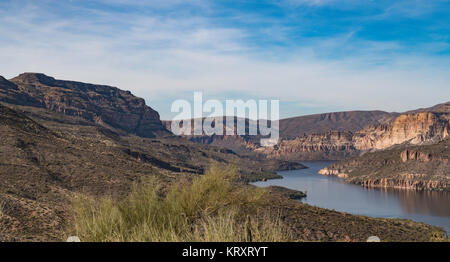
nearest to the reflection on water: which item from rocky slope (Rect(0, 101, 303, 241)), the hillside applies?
the hillside

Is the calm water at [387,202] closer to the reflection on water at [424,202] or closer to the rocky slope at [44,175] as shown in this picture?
the reflection on water at [424,202]

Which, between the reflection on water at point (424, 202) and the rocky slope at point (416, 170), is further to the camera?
the rocky slope at point (416, 170)

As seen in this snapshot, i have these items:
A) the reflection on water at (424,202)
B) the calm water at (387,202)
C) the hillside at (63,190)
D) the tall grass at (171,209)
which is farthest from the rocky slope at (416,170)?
the tall grass at (171,209)

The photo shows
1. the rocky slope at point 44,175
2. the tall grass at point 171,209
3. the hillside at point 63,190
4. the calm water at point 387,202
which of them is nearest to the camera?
the tall grass at point 171,209

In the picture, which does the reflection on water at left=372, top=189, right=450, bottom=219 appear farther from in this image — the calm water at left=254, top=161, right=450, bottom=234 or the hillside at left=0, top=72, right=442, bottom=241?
the hillside at left=0, top=72, right=442, bottom=241

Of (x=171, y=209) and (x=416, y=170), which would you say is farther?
(x=416, y=170)

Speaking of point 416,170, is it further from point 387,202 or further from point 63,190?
point 63,190

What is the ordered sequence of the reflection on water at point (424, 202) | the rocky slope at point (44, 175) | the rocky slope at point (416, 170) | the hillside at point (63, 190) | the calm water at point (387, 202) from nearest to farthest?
the hillside at point (63, 190) < the rocky slope at point (44, 175) < the calm water at point (387, 202) < the reflection on water at point (424, 202) < the rocky slope at point (416, 170)

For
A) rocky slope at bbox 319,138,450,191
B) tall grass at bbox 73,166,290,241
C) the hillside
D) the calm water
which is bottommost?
the calm water

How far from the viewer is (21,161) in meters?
48.5

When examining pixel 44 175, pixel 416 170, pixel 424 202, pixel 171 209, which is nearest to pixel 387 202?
pixel 424 202

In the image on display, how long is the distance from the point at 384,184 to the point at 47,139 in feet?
492

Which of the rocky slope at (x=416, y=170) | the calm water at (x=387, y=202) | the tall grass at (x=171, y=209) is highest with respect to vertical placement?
the tall grass at (x=171, y=209)
